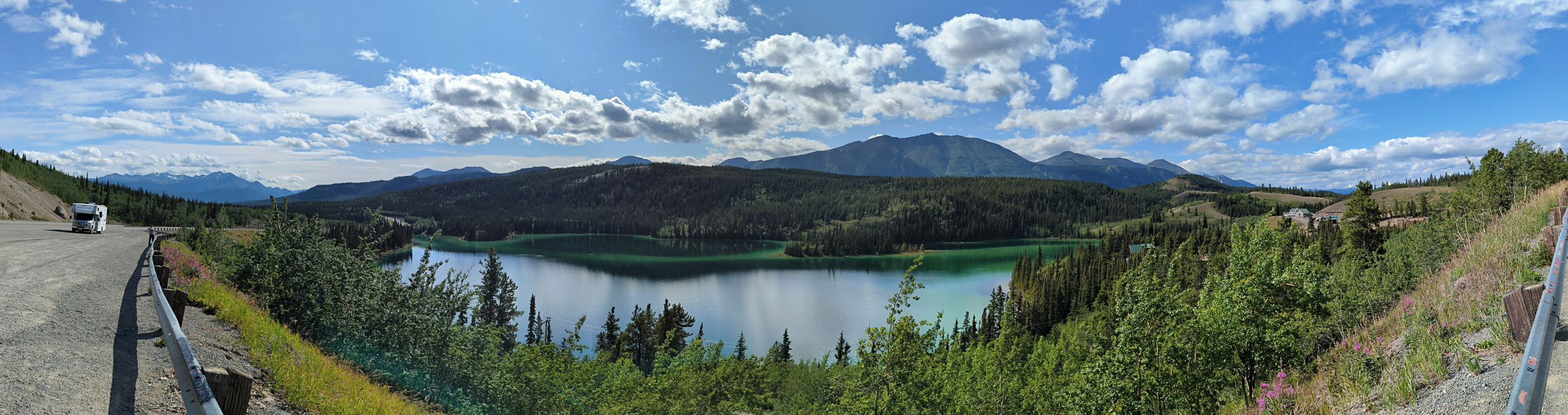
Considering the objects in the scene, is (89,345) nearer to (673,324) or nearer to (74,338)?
(74,338)

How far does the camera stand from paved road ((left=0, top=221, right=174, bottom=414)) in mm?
5605

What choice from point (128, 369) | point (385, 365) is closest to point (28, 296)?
point (385, 365)

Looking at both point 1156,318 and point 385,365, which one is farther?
point 385,365

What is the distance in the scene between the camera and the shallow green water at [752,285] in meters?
89.5

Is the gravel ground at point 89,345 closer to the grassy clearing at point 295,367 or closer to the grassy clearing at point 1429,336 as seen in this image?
the grassy clearing at point 295,367

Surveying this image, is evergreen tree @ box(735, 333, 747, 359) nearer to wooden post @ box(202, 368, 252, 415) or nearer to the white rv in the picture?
the white rv

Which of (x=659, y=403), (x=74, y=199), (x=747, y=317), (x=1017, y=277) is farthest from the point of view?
(x=1017, y=277)

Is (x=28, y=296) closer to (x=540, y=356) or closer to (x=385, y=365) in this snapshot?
(x=385, y=365)

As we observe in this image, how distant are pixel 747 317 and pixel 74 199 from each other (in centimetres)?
9521

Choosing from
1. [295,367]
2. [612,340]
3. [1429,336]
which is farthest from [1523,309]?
[612,340]

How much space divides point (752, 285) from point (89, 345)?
123m

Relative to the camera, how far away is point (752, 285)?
13000 centimetres

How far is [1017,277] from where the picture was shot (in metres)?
128

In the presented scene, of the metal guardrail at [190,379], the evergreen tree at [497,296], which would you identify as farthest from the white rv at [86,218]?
the metal guardrail at [190,379]
